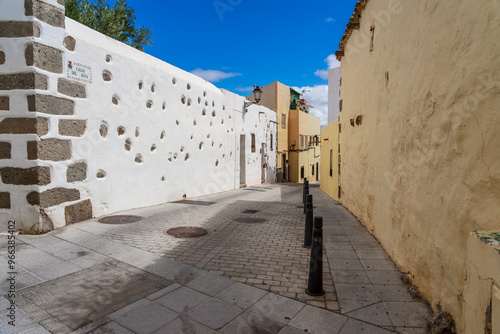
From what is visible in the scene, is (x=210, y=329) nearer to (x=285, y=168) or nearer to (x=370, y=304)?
(x=370, y=304)

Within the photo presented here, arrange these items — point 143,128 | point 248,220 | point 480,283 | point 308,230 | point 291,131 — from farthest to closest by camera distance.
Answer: point 291,131 < point 143,128 < point 248,220 < point 308,230 < point 480,283

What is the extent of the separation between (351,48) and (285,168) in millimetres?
18424

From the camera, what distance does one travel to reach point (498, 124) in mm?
2051

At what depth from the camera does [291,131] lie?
27609mm

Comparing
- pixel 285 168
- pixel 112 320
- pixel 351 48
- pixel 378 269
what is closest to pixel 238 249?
pixel 378 269

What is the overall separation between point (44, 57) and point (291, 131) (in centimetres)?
2376

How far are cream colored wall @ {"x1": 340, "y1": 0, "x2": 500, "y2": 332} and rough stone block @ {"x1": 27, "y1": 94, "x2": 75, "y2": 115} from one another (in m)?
5.77

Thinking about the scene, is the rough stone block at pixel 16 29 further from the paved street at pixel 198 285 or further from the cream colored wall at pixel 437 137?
the cream colored wall at pixel 437 137

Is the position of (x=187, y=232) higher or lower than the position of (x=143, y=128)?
lower

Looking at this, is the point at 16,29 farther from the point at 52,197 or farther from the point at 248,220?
the point at 248,220

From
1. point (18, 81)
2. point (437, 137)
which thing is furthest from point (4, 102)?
point (437, 137)

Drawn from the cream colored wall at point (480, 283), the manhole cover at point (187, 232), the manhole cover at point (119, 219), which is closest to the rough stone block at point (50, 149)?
the manhole cover at point (119, 219)

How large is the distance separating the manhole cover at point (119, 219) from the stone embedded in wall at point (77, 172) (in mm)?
968

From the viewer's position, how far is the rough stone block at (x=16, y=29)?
4891mm
